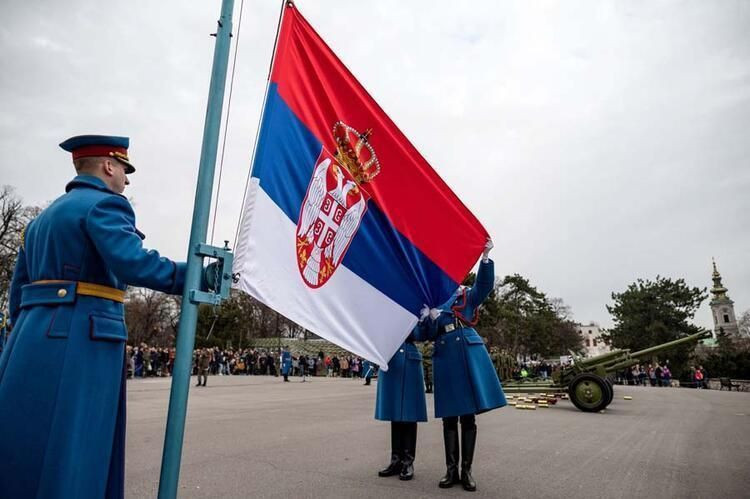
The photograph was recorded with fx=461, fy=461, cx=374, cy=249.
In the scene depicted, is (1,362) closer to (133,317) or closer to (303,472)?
(303,472)

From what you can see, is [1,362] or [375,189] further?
[375,189]

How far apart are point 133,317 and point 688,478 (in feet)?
180

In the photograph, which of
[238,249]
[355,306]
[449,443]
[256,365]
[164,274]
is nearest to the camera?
[164,274]

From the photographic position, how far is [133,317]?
50.4 metres

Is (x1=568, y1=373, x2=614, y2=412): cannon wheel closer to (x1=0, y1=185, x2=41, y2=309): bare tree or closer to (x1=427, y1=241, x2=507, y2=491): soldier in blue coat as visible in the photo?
(x1=427, y1=241, x2=507, y2=491): soldier in blue coat

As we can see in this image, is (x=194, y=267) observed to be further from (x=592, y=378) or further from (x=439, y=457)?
(x=592, y=378)

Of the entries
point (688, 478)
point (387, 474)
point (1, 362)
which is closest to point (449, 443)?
point (387, 474)

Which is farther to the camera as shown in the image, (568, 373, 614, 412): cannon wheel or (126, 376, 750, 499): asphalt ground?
(568, 373, 614, 412): cannon wheel

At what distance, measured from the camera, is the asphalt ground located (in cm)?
403

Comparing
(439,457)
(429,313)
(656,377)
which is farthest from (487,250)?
(656,377)

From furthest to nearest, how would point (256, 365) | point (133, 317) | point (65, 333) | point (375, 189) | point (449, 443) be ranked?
point (133, 317) → point (256, 365) → point (449, 443) → point (375, 189) → point (65, 333)

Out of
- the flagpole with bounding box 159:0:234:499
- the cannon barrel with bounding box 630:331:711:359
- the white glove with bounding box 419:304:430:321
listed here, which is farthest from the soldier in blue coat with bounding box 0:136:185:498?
the cannon barrel with bounding box 630:331:711:359

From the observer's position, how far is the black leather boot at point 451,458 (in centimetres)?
417

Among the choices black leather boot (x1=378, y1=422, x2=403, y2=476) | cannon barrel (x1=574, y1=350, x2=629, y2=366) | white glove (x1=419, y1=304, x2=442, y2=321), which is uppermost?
white glove (x1=419, y1=304, x2=442, y2=321)
